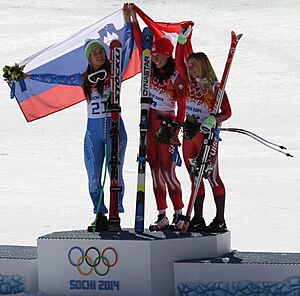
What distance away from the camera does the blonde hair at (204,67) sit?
877 centimetres

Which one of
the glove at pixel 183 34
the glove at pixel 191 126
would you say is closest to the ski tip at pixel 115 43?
the glove at pixel 183 34

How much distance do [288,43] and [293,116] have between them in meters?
6.19

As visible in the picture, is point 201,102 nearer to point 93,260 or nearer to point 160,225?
point 160,225

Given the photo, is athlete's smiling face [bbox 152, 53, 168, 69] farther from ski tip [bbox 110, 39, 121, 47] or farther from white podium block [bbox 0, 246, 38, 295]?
white podium block [bbox 0, 246, 38, 295]

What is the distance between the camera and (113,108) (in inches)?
346

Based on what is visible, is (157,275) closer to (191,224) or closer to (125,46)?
(191,224)

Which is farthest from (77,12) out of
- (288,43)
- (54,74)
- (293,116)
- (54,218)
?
(54,74)

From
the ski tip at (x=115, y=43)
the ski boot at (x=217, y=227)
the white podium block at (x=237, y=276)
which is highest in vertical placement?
the ski tip at (x=115, y=43)

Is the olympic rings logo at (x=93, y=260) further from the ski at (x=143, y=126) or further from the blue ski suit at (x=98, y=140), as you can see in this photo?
the blue ski suit at (x=98, y=140)

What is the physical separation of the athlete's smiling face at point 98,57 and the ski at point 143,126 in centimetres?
33

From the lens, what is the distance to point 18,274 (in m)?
8.81

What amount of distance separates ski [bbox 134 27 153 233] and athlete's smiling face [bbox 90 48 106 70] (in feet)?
1.07

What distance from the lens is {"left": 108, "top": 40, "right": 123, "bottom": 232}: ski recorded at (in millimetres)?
8805

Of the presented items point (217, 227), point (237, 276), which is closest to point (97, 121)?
point (217, 227)
